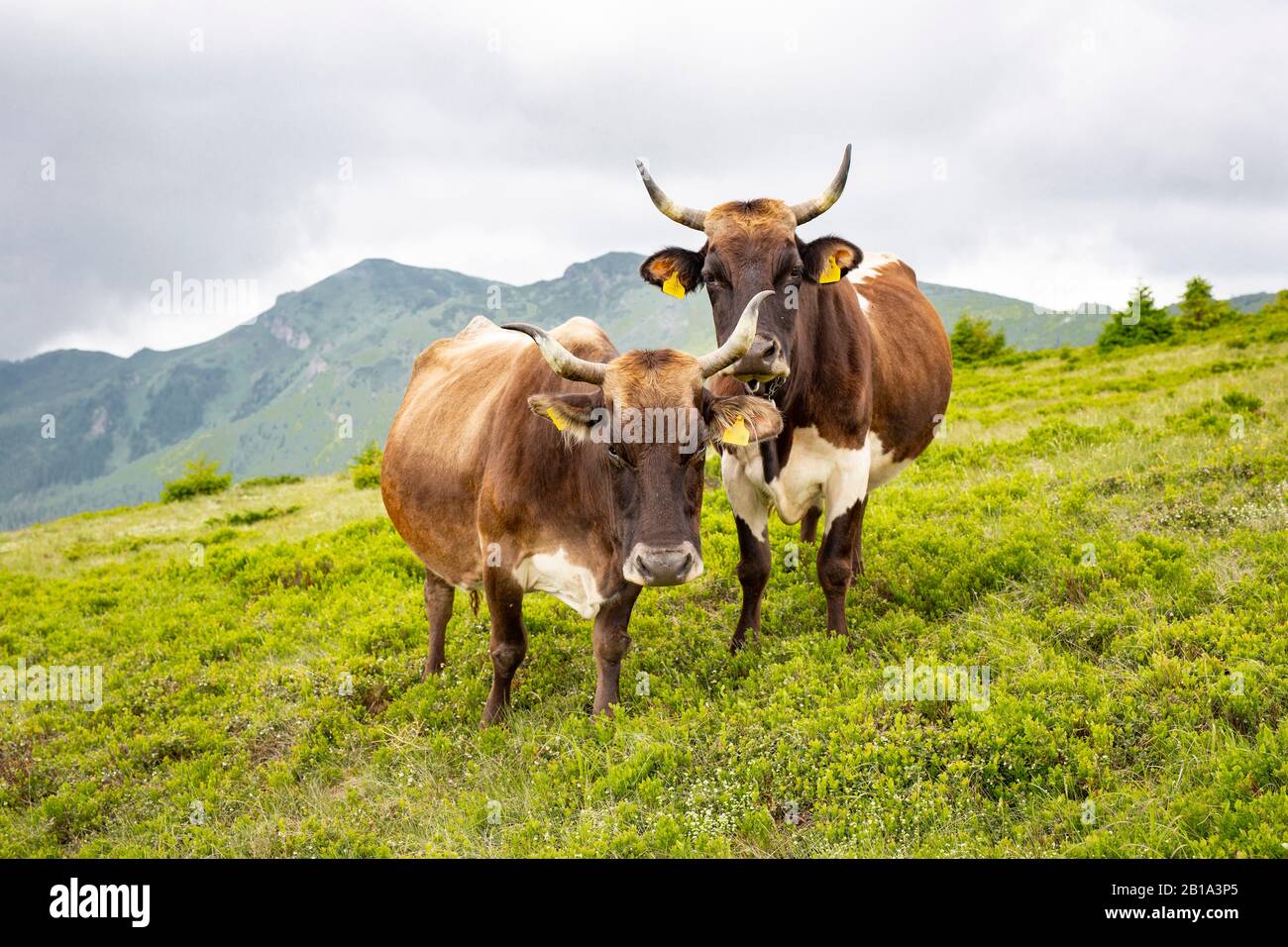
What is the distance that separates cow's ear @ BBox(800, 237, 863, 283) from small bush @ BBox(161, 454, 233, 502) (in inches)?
1056

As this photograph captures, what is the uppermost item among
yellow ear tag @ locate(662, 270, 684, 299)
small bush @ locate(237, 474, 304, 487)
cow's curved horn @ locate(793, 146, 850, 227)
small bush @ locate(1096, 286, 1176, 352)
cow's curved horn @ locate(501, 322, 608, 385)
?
small bush @ locate(1096, 286, 1176, 352)

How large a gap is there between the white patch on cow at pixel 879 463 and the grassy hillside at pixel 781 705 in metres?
0.78

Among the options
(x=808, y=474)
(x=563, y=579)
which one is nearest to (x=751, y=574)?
(x=808, y=474)

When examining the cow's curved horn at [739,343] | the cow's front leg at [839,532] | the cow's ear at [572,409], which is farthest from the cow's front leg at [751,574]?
the cow's ear at [572,409]

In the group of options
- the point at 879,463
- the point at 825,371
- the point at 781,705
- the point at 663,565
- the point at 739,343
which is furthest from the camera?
the point at 879,463

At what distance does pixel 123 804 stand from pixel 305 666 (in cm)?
225

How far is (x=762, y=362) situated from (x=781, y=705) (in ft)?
8.04

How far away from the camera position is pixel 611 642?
623 cm

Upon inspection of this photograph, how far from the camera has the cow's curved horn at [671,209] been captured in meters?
7.27

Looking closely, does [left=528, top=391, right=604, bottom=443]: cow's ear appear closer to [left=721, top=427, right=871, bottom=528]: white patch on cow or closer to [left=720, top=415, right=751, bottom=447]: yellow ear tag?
[left=720, top=415, right=751, bottom=447]: yellow ear tag

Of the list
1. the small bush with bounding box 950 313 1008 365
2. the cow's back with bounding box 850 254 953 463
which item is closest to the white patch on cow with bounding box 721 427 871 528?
the cow's back with bounding box 850 254 953 463

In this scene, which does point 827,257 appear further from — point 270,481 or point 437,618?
point 270,481

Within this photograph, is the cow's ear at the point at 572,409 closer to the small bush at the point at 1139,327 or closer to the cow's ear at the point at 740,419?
the cow's ear at the point at 740,419

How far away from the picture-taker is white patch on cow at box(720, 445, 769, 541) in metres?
7.45
